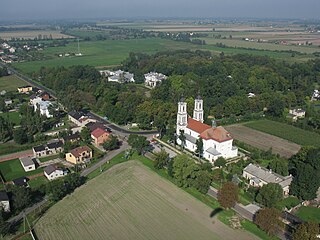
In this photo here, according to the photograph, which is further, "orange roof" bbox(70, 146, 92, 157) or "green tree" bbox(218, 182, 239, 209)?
"orange roof" bbox(70, 146, 92, 157)

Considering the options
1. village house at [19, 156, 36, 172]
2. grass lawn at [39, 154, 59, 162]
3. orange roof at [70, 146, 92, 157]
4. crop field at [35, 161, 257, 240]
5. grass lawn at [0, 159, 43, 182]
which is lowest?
grass lawn at [39, 154, 59, 162]

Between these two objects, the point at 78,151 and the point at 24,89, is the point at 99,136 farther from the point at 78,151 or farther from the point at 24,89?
the point at 24,89

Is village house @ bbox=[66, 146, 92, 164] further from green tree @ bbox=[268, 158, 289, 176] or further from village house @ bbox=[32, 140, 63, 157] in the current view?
green tree @ bbox=[268, 158, 289, 176]

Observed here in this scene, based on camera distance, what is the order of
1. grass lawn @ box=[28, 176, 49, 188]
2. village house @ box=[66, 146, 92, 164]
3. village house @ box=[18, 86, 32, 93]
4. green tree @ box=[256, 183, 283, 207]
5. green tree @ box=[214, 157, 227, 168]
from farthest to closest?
village house @ box=[18, 86, 32, 93] → village house @ box=[66, 146, 92, 164] → green tree @ box=[214, 157, 227, 168] → grass lawn @ box=[28, 176, 49, 188] → green tree @ box=[256, 183, 283, 207]

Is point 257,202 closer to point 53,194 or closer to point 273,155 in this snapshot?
point 273,155

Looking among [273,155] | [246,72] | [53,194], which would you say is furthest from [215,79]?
[53,194]

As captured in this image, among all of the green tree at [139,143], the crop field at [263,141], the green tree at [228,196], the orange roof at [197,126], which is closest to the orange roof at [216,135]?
the orange roof at [197,126]

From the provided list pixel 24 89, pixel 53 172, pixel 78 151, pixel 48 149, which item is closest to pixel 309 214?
pixel 53 172

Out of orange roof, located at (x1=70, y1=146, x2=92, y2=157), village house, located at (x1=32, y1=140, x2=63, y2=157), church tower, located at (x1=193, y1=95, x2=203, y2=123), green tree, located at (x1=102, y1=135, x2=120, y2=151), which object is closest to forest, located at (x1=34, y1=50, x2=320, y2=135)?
church tower, located at (x1=193, y1=95, x2=203, y2=123)
